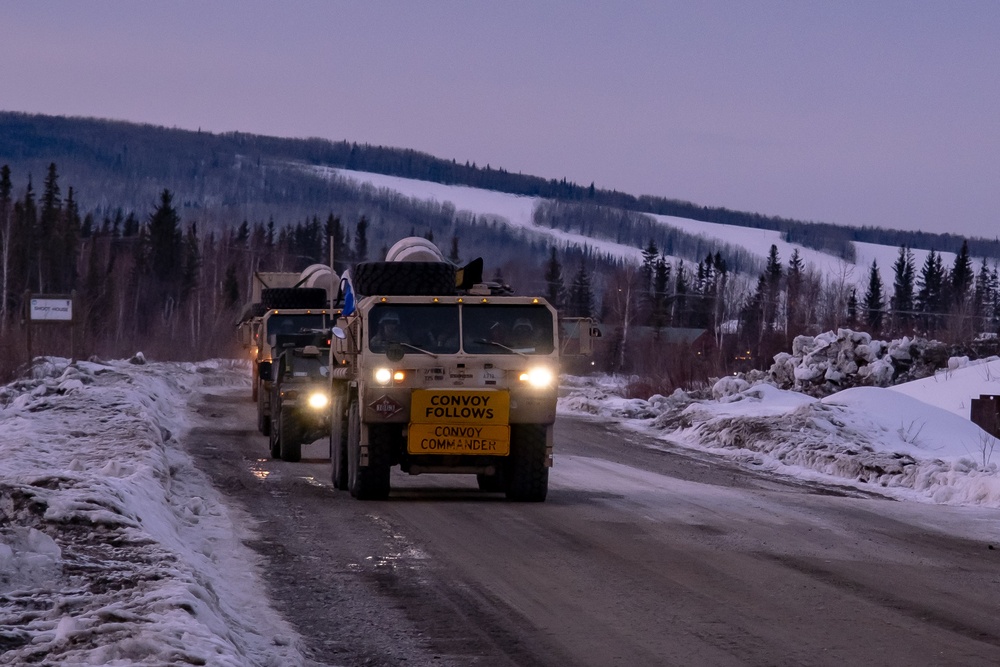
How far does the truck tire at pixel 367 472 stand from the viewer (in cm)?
1476

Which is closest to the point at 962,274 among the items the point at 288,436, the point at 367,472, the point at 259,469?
the point at 288,436

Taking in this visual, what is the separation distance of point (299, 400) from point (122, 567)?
1217 cm

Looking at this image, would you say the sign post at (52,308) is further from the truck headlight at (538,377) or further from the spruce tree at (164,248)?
the spruce tree at (164,248)

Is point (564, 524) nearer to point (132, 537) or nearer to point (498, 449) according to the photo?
point (498, 449)

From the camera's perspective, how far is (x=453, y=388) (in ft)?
47.7

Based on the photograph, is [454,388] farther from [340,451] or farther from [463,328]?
[340,451]

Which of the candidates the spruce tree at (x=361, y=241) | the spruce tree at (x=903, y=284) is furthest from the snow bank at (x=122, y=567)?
the spruce tree at (x=361, y=241)

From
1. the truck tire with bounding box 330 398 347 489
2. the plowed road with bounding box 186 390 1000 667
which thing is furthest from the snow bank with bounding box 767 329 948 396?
the truck tire with bounding box 330 398 347 489

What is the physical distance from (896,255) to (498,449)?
536 feet

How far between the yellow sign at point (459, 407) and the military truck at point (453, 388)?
0.01 m

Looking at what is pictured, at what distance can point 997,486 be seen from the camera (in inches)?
655

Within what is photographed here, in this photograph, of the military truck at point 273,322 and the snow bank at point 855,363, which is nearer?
the military truck at point 273,322

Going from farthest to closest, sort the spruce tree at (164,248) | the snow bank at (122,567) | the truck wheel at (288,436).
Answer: the spruce tree at (164,248) < the truck wheel at (288,436) < the snow bank at (122,567)

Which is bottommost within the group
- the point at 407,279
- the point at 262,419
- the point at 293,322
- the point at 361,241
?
the point at 262,419
